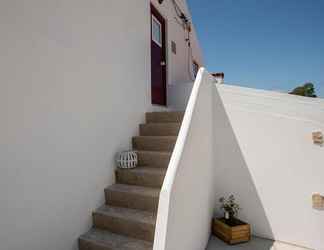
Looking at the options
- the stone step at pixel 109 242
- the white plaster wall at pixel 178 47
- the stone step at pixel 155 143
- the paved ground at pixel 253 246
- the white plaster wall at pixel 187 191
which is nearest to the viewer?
the white plaster wall at pixel 187 191

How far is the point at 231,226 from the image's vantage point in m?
2.68

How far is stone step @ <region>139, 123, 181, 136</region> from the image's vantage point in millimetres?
3059

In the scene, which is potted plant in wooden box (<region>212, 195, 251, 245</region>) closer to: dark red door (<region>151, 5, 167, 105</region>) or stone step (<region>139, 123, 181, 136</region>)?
stone step (<region>139, 123, 181, 136</region>)

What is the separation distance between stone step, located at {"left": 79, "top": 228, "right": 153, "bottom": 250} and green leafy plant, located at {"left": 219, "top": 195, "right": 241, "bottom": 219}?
4.52 ft

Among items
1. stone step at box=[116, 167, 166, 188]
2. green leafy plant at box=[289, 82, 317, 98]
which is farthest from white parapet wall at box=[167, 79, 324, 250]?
green leafy plant at box=[289, 82, 317, 98]

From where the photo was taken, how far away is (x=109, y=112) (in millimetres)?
2566

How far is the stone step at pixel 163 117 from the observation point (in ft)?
10.8

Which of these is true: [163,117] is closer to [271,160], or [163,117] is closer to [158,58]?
[158,58]

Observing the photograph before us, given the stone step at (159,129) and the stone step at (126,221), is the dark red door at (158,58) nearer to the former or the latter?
the stone step at (159,129)

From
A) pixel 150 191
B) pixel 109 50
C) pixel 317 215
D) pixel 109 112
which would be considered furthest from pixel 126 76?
pixel 317 215

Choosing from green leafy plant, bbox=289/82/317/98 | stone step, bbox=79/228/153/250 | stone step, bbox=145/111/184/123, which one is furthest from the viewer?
green leafy plant, bbox=289/82/317/98

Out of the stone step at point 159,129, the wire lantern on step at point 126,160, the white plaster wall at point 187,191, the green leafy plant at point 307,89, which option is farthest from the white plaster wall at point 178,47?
the green leafy plant at point 307,89

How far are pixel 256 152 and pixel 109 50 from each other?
236 centimetres

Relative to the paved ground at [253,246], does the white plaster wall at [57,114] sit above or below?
above
